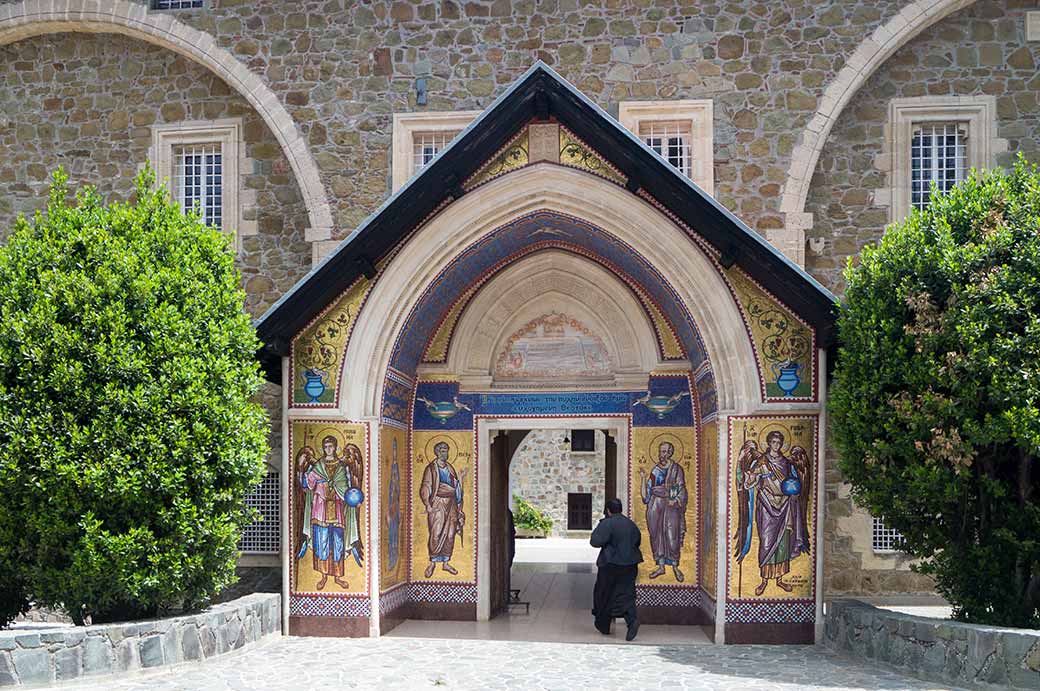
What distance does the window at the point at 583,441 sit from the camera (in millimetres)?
30531

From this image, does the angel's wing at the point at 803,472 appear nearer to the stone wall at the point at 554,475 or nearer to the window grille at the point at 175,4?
the window grille at the point at 175,4

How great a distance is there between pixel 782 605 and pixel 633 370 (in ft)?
11.2

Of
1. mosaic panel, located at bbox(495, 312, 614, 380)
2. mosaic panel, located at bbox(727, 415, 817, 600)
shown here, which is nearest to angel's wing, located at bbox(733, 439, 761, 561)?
mosaic panel, located at bbox(727, 415, 817, 600)

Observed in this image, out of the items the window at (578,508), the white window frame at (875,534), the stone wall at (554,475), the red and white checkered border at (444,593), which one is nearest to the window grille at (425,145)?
the red and white checkered border at (444,593)

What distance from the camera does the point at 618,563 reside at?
1246 cm

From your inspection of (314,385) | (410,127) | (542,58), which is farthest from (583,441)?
(314,385)

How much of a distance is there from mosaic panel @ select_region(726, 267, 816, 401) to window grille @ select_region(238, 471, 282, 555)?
7681mm

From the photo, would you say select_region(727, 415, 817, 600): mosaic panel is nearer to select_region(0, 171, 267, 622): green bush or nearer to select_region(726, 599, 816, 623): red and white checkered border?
select_region(726, 599, 816, 623): red and white checkered border

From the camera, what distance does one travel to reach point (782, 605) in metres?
11.5

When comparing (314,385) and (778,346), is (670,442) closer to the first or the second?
(778,346)

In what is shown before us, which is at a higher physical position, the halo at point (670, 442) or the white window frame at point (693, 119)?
the white window frame at point (693, 119)

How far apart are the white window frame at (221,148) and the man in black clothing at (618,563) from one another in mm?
6946

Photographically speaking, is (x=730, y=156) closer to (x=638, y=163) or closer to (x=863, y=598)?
(x=638, y=163)

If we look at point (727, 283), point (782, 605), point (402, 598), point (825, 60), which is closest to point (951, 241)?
point (727, 283)
